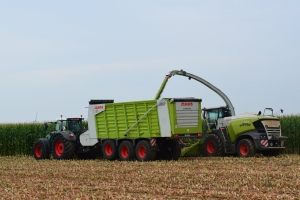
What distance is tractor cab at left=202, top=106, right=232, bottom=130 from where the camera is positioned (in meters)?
25.1

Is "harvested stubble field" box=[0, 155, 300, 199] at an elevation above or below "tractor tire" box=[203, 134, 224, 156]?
below

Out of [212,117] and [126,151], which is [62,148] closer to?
[126,151]

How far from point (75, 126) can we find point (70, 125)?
24 cm

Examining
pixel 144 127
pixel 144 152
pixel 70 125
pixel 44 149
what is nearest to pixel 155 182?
pixel 144 152

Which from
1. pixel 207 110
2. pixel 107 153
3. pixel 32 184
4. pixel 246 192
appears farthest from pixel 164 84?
pixel 246 192

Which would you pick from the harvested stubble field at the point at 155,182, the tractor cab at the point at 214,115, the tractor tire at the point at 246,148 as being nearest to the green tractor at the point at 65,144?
the harvested stubble field at the point at 155,182

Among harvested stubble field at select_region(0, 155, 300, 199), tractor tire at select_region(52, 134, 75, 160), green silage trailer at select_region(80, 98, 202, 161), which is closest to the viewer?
harvested stubble field at select_region(0, 155, 300, 199)

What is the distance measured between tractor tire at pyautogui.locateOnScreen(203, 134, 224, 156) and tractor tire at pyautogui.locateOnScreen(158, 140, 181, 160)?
93.8 inches

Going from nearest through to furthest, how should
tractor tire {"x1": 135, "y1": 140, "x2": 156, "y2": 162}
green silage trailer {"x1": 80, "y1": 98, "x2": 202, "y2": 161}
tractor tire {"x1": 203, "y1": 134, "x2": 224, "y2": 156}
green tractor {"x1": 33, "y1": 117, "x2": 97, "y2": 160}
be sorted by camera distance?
1. green silage trailer {"x1": 80, "y1": 98, "x2": 202, "y2": 161}
2. tractor tire {"x1": 135, "y1": 140, "x2": 156, "y2": 162}
3. tractor tire {"x1": 203, "y1": 134, "x2": 224, "y2": 156}
4. green tractor {"x1": 33, "y1": 117, "x2": 97, "y2": 160}

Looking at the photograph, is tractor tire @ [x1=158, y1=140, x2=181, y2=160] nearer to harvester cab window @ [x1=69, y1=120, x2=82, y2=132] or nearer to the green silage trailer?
the green silage trailer

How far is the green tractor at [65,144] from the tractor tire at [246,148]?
6212 mm

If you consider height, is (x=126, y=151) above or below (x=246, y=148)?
above

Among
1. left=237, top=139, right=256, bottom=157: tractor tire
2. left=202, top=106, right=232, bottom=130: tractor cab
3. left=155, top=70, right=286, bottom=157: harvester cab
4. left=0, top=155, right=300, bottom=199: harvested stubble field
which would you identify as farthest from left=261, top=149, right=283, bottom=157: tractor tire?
left=0, top=155, right=300, bottom=199: harvested stubble field

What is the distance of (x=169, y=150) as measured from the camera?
75.4 ft
